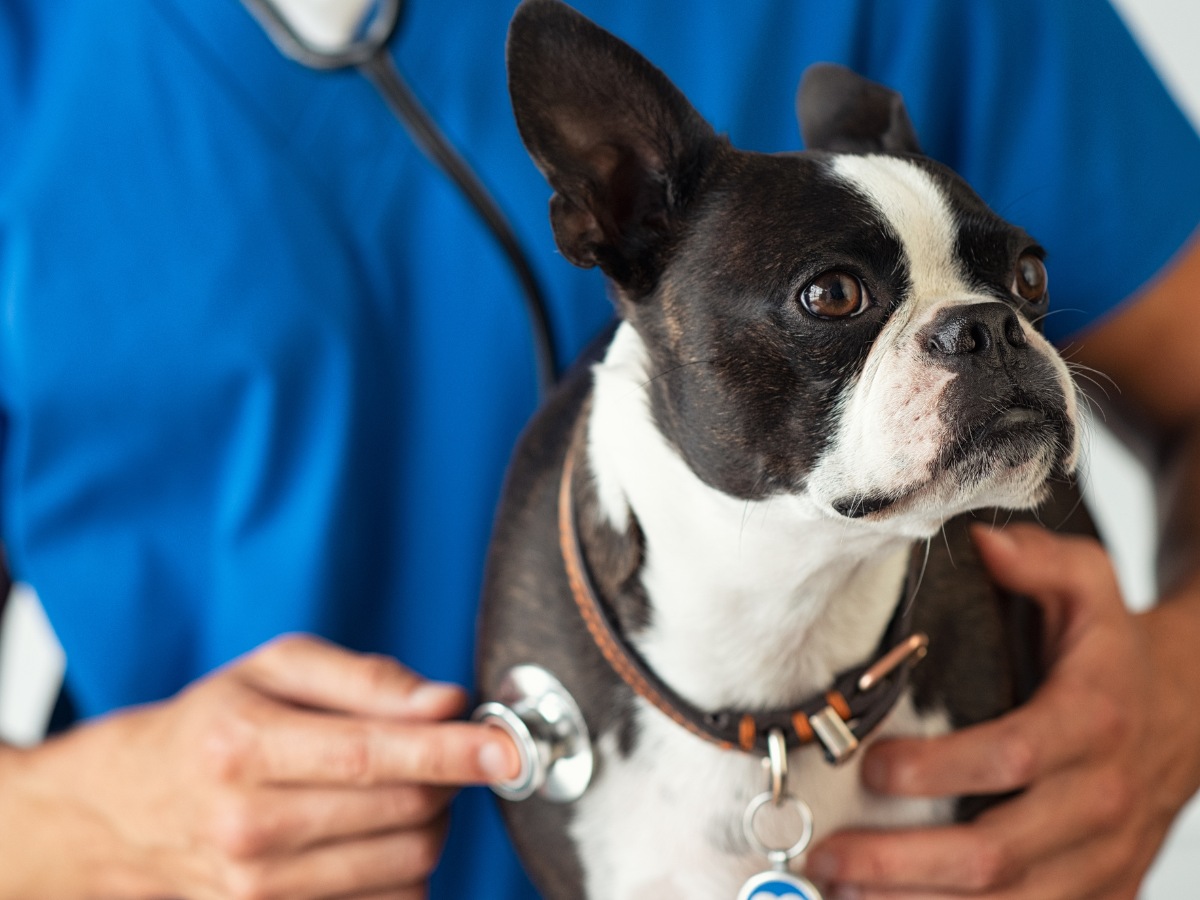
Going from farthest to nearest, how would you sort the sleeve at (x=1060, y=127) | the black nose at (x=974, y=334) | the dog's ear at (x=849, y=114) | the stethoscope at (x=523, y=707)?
the sleeve at (x=1060, y=127)
the stethoscope at (x=523, y=707)
the dog's ear at (x=849, y=114)
the black nose at (x=974, y=334)

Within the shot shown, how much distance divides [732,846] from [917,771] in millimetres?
153

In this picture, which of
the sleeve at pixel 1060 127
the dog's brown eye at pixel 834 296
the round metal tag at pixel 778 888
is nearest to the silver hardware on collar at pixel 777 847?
the round metal tag at pixel 778 888

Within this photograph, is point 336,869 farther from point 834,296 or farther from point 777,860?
point 834,296

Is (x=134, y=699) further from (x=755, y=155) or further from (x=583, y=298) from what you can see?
(x=755, y=155)

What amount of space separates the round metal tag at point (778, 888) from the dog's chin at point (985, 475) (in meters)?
0.30

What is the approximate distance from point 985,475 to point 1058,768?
42 centimetres

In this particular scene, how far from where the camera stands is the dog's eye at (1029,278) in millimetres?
646

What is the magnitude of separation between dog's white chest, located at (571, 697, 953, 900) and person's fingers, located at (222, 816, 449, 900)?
0.14m

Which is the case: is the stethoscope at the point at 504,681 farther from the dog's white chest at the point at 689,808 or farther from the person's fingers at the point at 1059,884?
the person's fingers at the point at 1059,884

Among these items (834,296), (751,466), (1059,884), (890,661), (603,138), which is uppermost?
(603,138)

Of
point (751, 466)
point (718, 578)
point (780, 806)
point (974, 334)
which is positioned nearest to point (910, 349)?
point (974, 334)

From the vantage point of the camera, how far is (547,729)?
0.90 meters

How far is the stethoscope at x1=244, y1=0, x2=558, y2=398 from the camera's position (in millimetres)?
875

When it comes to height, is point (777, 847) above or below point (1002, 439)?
below
